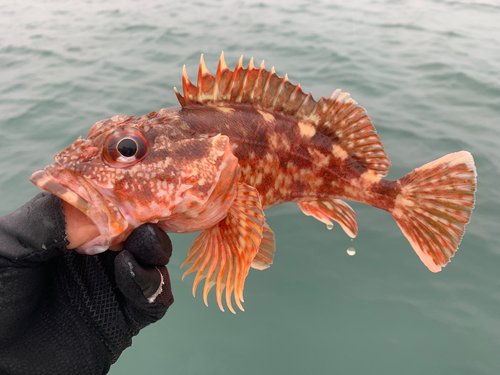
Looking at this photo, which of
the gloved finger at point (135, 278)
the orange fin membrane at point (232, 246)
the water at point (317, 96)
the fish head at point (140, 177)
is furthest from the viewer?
the water at point (317, 96)

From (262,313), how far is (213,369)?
784 mm

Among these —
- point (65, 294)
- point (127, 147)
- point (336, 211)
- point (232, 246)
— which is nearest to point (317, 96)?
point (336, 211)

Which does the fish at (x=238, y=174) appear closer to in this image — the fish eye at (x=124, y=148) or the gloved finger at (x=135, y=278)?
the fish eye at (x=124, y=148)

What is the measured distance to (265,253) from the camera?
286cm

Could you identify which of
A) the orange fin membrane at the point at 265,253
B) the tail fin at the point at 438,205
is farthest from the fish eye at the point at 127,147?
the tail fin at the point at 438,205

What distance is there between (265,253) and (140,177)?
127 centimetres

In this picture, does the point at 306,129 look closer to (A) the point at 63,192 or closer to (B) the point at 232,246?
(B) the point at 232,246

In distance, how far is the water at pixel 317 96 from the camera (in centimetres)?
386

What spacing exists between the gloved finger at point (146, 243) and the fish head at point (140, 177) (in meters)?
0.05

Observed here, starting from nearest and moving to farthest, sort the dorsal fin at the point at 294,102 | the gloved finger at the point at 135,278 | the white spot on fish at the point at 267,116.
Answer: the gloved finger at the point at 135,278 < the dorsal fin at the point at 294,102 < the white spot on fish at the point at 267,116

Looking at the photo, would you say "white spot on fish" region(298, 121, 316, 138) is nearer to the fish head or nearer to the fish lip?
the fish head

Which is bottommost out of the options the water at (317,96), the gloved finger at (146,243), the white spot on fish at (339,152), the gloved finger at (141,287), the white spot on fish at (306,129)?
the water at (317,96)

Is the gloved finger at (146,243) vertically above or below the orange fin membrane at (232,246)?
above

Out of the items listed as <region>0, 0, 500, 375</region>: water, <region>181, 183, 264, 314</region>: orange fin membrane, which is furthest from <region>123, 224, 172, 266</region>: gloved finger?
<region>0, 0, 500, 375</region>: water
